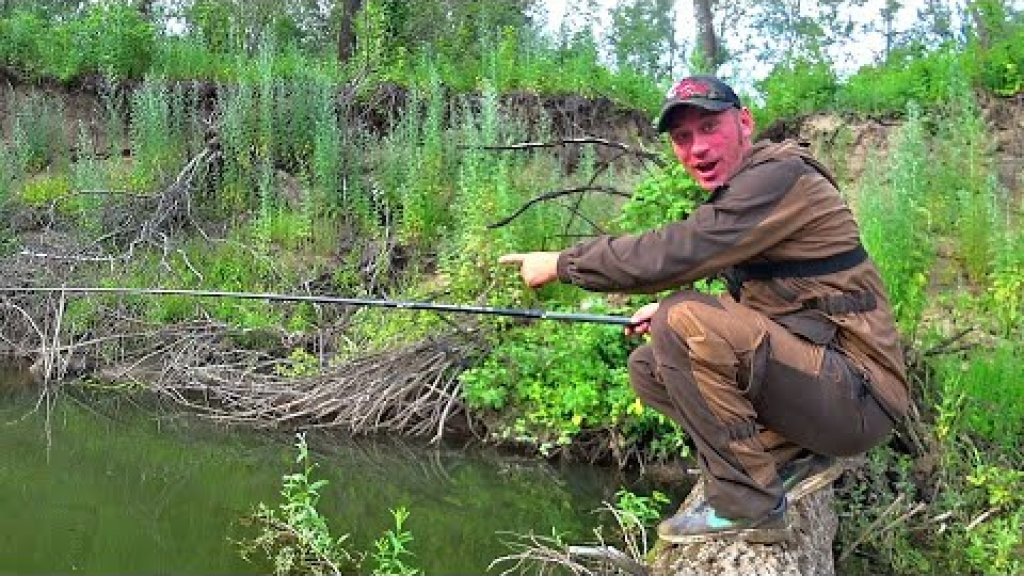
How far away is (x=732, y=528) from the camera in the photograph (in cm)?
284

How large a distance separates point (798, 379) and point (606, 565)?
3.76 feet

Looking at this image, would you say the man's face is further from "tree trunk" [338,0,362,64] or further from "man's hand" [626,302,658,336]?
"tree trunk" [338,0,362,64]

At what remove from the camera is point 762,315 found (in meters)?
2.82

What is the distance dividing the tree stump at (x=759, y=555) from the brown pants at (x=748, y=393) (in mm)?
136

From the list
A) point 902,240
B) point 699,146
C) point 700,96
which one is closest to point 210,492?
point 699,146

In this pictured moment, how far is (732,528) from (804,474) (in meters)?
0.38

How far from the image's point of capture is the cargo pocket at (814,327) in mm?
Answer: 2793

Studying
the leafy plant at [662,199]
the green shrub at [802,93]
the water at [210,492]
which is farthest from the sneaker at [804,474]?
the green shrub at [802,93]

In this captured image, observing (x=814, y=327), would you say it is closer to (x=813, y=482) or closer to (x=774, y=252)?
(x=774, y=252)

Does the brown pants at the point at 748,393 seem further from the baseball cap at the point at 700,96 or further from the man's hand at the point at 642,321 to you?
the baseball cap at the point at 700,96

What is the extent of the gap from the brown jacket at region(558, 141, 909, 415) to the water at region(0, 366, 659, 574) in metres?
1.91

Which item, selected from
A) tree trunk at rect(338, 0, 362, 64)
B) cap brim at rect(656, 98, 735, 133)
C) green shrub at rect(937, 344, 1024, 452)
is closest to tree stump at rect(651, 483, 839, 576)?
cap brim at rect(656, 98, 735, 133)

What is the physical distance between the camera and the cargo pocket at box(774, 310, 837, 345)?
279cm

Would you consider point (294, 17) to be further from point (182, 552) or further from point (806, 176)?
point (806, 176)
